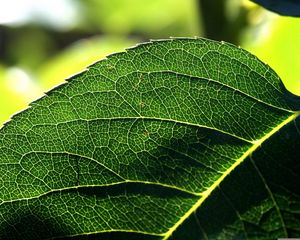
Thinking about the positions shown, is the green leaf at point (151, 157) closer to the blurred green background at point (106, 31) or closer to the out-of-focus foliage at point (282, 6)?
the out-of-focus foliage at point (282, 6)

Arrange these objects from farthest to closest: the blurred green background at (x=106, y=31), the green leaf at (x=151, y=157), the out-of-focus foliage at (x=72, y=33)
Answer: the out-of-focus foliage at (x=72, y=33), the blurred green background at (x=106, y=31), the green leaf at (x=151, y=157)

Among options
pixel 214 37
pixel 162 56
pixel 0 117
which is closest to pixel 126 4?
pixel 0 117

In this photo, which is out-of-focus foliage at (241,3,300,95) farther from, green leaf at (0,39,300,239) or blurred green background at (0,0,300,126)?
green leaf at (0,39,300,239)

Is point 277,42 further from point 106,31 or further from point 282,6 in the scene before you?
point 106,31

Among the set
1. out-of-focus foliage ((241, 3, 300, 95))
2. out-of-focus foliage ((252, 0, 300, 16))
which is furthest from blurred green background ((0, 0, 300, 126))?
out-of-focus foliage ((252, 0, 300, 16))

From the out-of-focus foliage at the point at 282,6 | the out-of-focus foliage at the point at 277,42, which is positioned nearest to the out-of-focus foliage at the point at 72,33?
the out-of-focus foliage at the point at 277,42

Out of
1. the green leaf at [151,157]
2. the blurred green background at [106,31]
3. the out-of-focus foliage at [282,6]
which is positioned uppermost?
the blurred green background at [106,31]

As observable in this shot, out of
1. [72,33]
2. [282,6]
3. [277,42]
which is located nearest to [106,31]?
[72,33]

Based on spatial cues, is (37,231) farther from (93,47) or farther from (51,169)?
(93,47)
